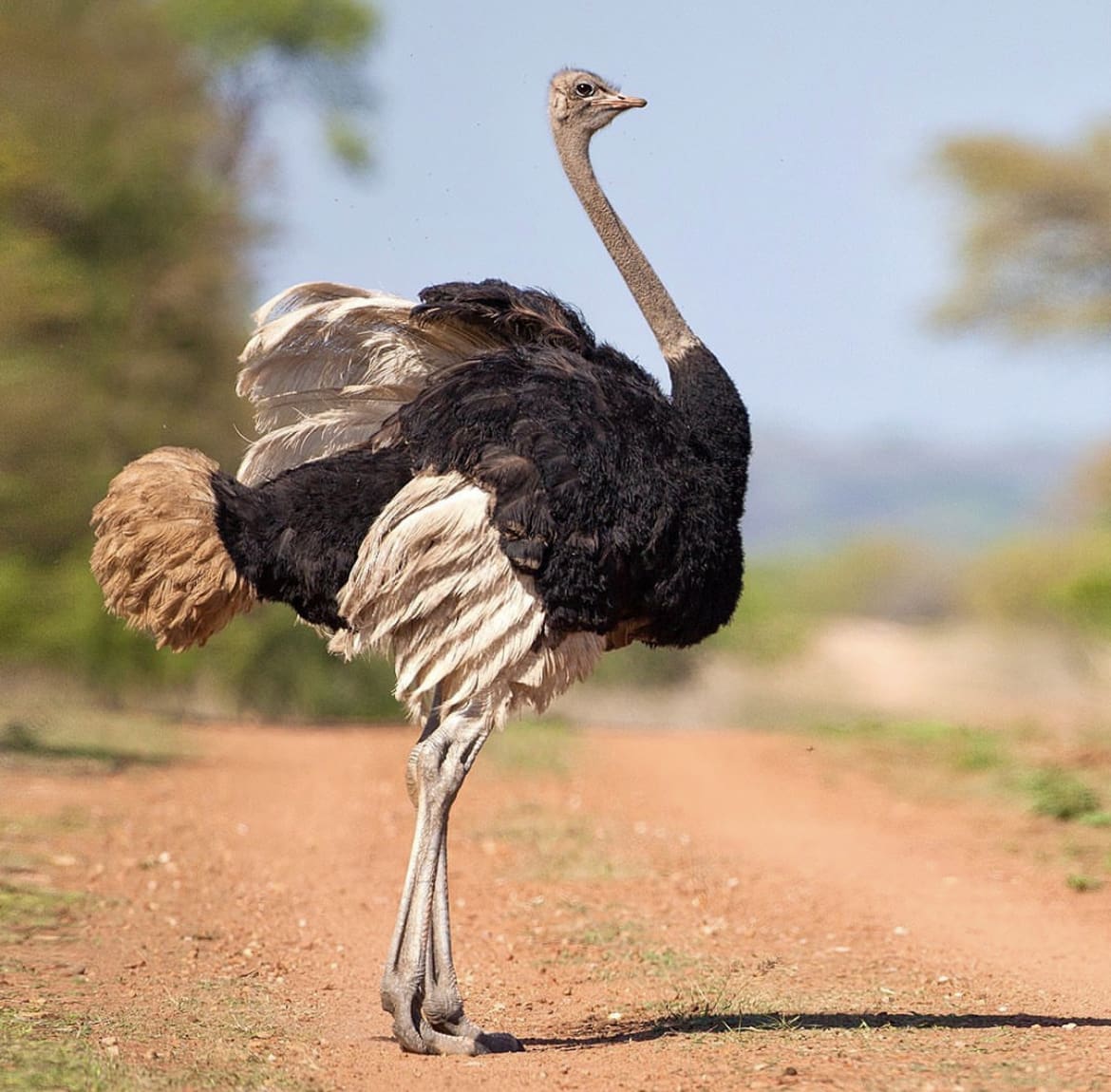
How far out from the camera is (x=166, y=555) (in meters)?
5.42

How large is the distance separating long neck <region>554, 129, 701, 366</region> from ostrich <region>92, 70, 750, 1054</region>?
0.64 feet

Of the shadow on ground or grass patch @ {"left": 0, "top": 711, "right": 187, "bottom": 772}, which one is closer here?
the shadow on ground

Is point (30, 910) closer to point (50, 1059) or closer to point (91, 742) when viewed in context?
point (50, 1059)

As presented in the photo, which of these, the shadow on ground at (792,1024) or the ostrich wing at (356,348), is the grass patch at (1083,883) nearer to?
the shadow on ground at (792,1024)

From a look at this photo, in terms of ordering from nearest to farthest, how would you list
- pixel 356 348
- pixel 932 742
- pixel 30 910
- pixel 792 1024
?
pixel 792 1024, pixel 356 348, pixel 30 910, pixel 932 742

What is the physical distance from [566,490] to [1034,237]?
1421 centimetres

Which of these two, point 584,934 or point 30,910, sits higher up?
point 584,934

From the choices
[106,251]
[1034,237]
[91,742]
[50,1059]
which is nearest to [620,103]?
[50,1059]

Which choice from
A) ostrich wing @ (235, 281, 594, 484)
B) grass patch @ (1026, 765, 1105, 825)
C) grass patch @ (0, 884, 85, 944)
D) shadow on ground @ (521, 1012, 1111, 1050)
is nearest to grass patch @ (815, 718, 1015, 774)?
grass patch @ (1026, 765, 1105, 825)

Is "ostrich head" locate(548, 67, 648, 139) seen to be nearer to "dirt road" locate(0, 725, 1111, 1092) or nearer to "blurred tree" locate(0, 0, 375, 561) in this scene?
"dirt road" locate(0, 725, 1111, 1092)

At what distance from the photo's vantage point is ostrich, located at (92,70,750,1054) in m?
5.21

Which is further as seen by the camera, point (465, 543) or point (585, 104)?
point (585, 104)

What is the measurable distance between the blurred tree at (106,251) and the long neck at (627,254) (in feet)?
20.5

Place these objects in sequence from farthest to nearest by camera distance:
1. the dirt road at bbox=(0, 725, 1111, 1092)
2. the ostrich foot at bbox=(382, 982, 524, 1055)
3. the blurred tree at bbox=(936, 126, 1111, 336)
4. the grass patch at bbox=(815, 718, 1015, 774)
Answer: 1. the blurred tree at bbox=(936, 126, 1111, 336)
2. the grass patch at bbox=(815, 718, 1015, 774)
3. the ostrich foot at bbox=(382, 982, 524, 1055)
4. the dirt road at bbox=(0, 725, 1111, 1092)
